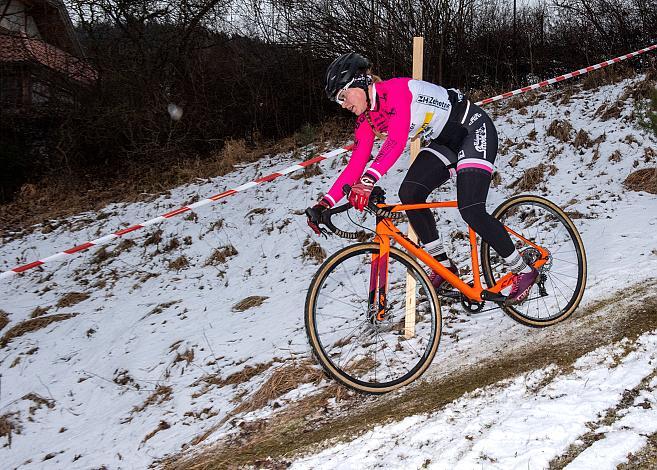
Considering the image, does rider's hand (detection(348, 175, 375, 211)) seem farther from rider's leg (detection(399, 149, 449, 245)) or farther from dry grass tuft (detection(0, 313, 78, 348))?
dry grass tuft (detection(0, 313, 78, 348))

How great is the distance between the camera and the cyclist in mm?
3424

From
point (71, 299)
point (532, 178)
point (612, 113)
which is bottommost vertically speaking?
point (71, 299)

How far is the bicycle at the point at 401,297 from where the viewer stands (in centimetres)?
349

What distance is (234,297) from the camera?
708 cm

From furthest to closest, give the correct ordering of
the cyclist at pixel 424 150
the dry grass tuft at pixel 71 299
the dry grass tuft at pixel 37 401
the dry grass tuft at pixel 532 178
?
the dry grass tuft at pixel 71 299, the dry grass tuft at pixel 532 178, the dry grass tuft at pixel 37 401, the cyclist at pixel 424 150

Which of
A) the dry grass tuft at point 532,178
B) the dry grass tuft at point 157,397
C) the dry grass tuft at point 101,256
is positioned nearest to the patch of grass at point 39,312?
the dry grass tuft at point 101,256

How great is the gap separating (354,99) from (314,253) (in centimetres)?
429

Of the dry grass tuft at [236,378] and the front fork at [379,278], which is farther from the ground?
the front fork at [379,278]

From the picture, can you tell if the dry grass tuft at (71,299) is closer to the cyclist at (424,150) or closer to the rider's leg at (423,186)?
the cyclist at (424,150)

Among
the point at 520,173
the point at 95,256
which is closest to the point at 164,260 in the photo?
the point at 95,256

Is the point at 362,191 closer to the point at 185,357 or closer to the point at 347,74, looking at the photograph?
the point at 347,74

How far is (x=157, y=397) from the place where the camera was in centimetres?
495

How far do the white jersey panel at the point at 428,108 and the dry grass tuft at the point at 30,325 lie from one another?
19.8 ft

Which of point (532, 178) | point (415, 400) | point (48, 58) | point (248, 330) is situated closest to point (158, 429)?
point (248, 330)
